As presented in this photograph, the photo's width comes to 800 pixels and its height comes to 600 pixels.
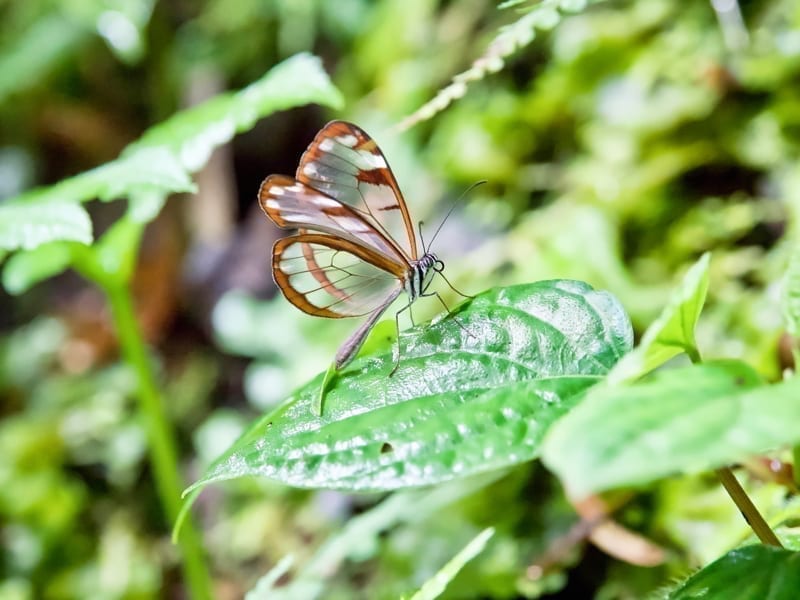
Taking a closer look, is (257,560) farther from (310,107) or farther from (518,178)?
(310,107)

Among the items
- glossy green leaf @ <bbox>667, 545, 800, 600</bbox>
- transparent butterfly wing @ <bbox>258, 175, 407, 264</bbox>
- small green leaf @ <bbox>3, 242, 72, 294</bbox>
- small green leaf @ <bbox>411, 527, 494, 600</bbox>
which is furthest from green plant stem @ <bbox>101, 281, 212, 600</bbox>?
glossy green leaf @ <bbox>667, 545, 800, 600</bbox>

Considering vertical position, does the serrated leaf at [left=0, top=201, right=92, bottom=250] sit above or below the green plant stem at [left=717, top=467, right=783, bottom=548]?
above

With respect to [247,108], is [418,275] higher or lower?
lower

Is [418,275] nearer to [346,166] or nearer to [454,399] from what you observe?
[346,166]

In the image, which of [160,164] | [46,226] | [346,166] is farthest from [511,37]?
[46,226]

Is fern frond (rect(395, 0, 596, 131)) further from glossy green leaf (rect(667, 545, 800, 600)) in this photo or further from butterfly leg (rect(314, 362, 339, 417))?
glossy green leaf (rect(667, 545, 800, 600))

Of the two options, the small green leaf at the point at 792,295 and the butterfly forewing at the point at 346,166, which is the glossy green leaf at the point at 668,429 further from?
the butterfly forewing at the point at 346,166
